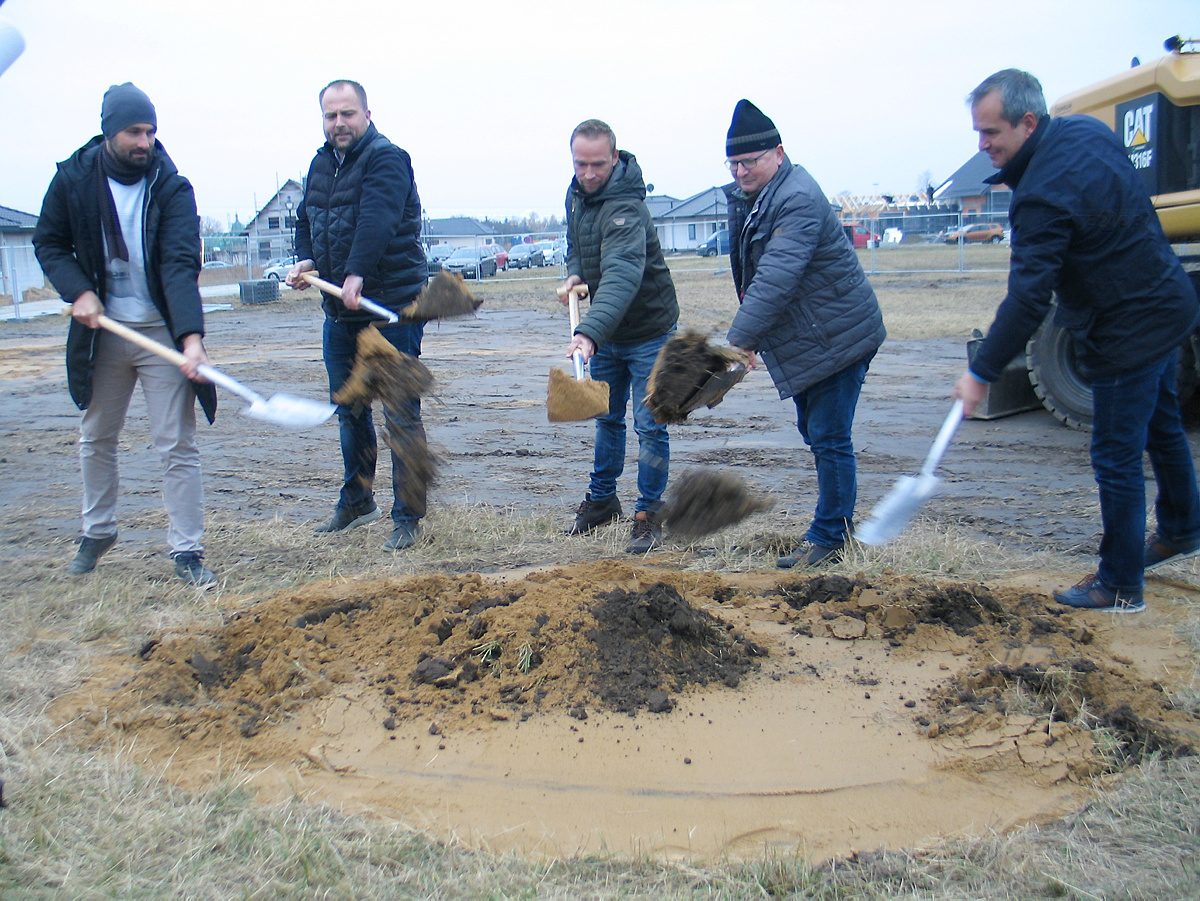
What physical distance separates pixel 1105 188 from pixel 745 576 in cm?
213

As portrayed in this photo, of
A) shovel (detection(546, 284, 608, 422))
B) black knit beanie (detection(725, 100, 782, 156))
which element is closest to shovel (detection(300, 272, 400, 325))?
shovel (detection(546, 284, 608, 422))

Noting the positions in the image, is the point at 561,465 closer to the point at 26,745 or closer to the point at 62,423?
the point at 26,745

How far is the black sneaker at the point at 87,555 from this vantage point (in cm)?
453

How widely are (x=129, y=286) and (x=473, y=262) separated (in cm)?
3019

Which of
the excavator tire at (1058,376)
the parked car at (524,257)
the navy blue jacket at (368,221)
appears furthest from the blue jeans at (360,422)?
the parked car at (524,257)

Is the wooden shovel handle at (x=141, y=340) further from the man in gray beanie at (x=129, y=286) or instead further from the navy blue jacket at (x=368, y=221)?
the navy blue jacket at (x=368, y=221)

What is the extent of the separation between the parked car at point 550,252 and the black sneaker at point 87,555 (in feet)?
132

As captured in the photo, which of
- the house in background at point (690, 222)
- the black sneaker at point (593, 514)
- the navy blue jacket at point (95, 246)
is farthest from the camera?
the house in background at point (690, 222)

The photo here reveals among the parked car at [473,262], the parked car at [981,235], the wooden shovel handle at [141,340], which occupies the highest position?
the parked car at [981,235]

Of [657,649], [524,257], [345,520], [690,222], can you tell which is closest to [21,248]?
[524,257]

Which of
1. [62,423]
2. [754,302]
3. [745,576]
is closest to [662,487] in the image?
[745,576]

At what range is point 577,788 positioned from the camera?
2.78m

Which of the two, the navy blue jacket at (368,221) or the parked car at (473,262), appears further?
the parked car at (473,262)

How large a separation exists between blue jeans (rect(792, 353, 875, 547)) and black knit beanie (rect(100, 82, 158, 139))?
312 centimetres
